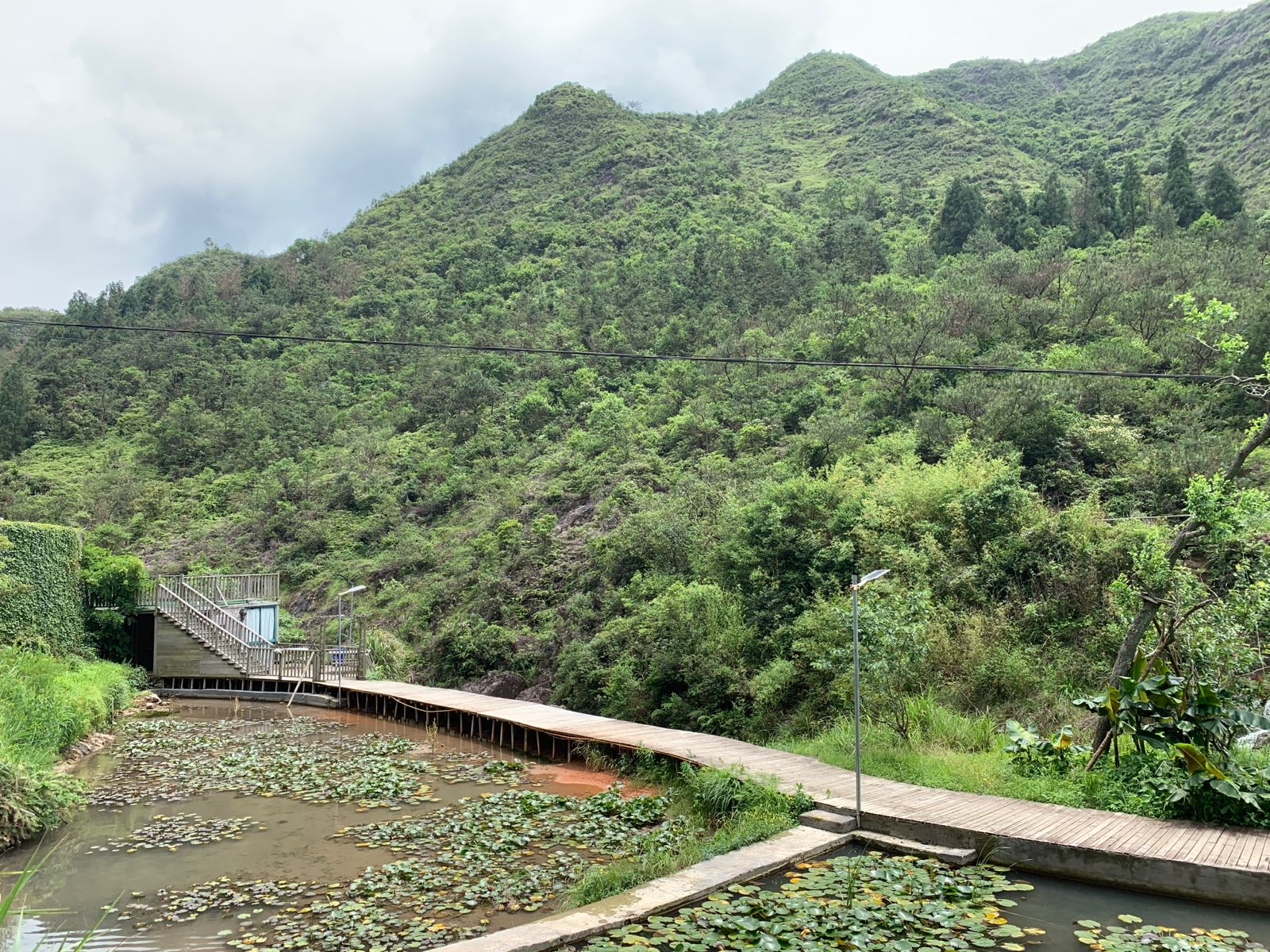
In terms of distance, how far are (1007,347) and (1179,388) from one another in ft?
15.3

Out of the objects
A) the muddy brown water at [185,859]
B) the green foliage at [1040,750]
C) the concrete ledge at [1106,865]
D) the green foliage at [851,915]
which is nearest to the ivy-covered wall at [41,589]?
the muddy brown water at [185,859]

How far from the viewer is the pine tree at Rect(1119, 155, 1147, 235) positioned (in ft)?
117

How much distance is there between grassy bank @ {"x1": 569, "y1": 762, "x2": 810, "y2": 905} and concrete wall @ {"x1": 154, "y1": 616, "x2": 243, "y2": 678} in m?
17.4

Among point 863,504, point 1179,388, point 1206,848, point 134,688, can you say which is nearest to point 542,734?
point 863,504

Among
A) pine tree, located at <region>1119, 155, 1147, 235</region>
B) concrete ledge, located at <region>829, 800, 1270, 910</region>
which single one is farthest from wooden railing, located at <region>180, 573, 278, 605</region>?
pine tree, located at <region>1119, 155, 1147, 235</region>

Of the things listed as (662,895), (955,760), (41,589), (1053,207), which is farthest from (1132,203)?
(41,589)

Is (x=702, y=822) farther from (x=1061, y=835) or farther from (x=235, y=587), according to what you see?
(x=235, y=587)

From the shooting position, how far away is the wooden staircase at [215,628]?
78.7 ft

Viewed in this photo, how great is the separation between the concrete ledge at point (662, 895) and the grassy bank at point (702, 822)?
0.17 meters

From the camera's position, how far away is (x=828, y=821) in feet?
28.0

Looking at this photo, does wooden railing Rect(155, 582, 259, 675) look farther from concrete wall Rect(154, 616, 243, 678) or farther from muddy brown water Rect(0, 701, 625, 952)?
muddy brown water Rect(0, 701, 625, 952)

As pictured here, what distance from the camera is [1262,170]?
39.8m

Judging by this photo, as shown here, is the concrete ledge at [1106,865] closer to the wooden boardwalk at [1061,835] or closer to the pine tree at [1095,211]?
the wooden boardwalk at [1061,835]

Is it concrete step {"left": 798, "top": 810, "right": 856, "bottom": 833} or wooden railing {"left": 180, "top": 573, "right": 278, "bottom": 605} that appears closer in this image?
concrete step {"left": 798, "top": 810, "right": 856, "bottom": 833}
